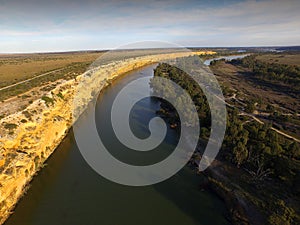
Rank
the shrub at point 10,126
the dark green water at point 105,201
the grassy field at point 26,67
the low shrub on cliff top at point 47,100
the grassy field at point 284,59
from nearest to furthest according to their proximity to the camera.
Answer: the dark green water at point 105,201, the shrub at point 10,126, the low shrub on cliff top at point 47,100, the grassy field at point 26,67, the grassy field at point 284,59

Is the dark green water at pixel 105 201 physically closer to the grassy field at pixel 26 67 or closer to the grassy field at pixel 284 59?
the grassy field at pixel 26 67

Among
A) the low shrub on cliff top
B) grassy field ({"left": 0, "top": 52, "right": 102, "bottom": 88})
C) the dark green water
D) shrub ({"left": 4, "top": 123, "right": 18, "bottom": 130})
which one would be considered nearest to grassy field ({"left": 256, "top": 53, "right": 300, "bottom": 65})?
grassy field ({"left": 0, "top": 52, "right": 102, "bottom": 88})

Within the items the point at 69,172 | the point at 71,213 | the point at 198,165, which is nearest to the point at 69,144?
the point at 69,172

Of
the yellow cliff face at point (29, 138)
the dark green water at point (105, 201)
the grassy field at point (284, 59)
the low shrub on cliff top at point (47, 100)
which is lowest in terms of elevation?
the grassy field at point (284, 59)

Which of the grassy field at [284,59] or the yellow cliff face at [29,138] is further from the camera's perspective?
the grassy field at [284,59]

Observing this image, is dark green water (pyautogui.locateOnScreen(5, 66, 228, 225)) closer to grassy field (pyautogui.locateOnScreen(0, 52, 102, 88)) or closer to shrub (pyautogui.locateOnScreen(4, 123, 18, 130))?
shrub (pyautogui.locateOnScreen(4, 123, 18, 130))

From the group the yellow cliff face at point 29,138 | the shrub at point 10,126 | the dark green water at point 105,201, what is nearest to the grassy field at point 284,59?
the dark green water at point 105,201
